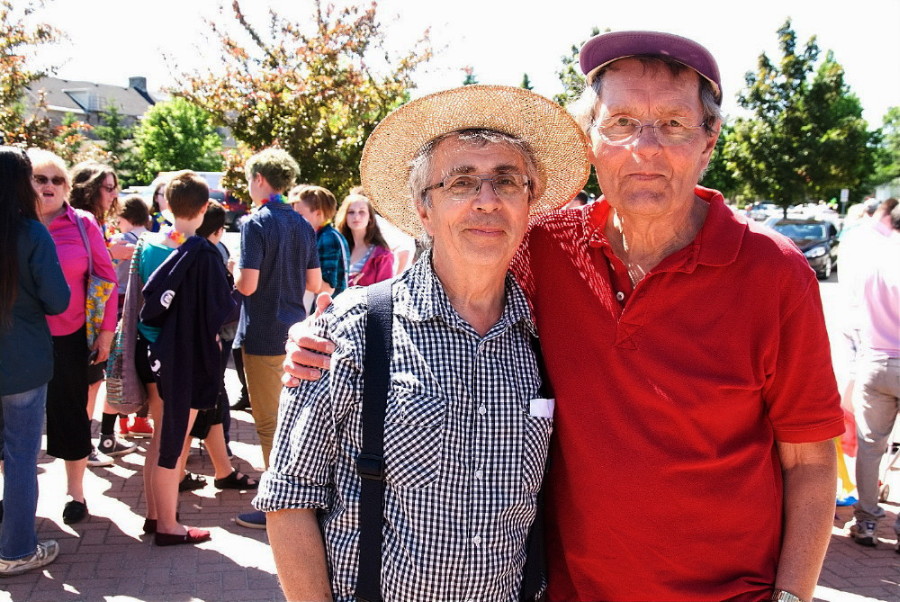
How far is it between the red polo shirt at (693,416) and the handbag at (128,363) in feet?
10.9

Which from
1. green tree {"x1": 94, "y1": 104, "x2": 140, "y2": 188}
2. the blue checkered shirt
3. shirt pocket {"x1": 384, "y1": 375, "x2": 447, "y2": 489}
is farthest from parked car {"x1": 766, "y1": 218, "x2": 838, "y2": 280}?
green tree {"x1": 94, "y1": 104, "x2": 140, "y2": 188}

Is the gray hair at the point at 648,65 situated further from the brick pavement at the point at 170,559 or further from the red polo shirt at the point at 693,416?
the brick pavement at the point at 170,559

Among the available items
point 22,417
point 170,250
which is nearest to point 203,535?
point 22,417

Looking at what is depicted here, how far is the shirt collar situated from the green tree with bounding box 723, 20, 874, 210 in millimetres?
26231

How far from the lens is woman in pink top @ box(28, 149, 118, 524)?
4.41 m

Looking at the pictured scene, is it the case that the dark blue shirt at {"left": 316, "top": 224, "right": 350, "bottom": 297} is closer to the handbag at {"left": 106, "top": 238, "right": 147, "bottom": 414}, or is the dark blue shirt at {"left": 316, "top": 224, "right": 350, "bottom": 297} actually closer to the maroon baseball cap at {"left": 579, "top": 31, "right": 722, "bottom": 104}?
the handbag at {"left": 106, "top": 238, "right": 147, "bottom": 414}

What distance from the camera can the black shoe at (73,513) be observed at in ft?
15.1

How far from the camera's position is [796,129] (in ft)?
82.6

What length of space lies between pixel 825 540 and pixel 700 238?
0.86 metres

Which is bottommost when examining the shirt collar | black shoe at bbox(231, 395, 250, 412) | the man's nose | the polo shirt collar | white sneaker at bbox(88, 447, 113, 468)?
white sneaker at bbox(88, 447, 113, 468)

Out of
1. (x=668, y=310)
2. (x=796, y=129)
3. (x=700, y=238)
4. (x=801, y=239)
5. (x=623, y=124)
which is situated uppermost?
(x=796, y=129)

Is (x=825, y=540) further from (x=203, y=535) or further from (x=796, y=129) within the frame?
(x=796, y=129)

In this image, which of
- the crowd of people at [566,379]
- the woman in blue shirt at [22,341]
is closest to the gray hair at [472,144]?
the crowd of people at [566,379]

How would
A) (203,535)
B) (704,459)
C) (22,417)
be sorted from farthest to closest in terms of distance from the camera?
(203,535)
(22,417)
(704,459)
